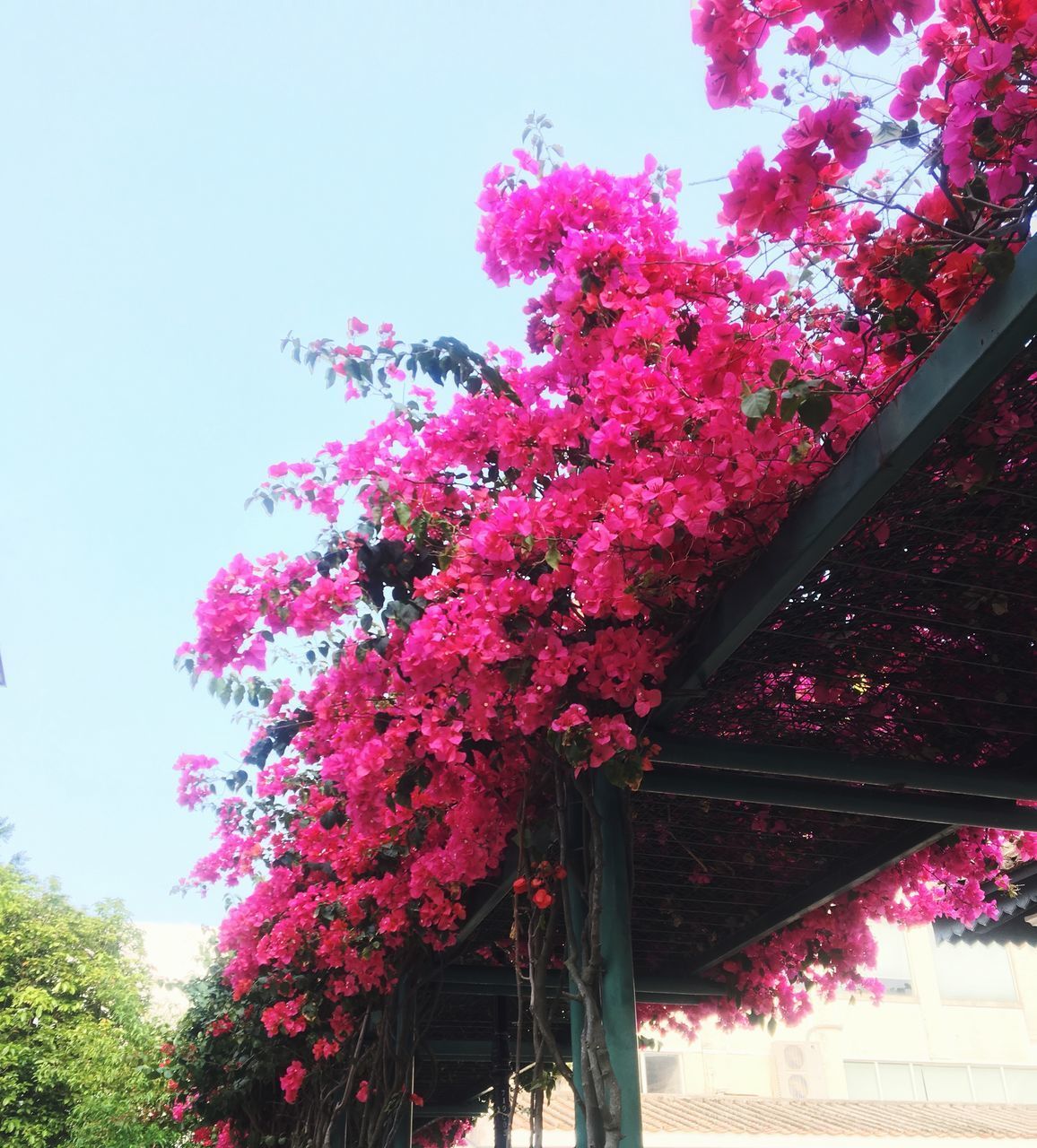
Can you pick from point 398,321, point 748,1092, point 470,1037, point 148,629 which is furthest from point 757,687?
point 148,629

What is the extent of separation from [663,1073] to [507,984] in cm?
1135

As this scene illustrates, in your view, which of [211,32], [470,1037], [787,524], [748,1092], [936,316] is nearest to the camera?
[936,316]

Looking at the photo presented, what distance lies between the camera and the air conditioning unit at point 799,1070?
49.4 ft

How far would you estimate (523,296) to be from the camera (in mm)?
2570

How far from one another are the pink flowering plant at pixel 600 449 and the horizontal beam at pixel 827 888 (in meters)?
0.32

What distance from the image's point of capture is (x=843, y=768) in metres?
2.47

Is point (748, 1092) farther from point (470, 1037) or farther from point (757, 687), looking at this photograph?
point (757, 687)

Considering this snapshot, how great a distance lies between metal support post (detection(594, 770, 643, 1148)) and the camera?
2.14 meters

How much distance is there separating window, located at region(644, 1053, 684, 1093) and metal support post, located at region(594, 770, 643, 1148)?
1323 centimetres

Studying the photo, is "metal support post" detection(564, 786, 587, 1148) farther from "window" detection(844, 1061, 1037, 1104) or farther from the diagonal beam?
"window" detection(844, 1061, 1037, 1104)

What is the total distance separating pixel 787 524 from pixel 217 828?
3994mm

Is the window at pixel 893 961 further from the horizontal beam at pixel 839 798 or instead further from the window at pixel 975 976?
the horizontal beam at pixel 839 798

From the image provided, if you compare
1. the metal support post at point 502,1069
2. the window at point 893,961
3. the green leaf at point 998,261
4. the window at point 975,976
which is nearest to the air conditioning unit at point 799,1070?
the window at point 893,961

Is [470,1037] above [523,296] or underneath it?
underneath
